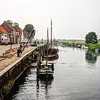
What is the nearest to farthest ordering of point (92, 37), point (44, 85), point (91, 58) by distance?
point (44, 85) < point (91, 58) < point (92, 37)

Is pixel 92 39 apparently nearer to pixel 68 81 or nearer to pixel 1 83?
pixel 68 81

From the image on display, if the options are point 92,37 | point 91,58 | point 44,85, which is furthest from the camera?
point 92,37

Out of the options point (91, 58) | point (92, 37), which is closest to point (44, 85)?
point (91, 58)

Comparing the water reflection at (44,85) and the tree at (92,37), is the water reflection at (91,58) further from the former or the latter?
the tree at (92,37)

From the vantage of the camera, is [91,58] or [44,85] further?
[91,58]

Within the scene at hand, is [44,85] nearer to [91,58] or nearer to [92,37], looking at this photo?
[91,58]

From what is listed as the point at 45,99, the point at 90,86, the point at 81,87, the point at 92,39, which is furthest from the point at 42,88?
the point at 92,39

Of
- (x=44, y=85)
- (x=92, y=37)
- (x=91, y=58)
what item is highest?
(x=92, y=37)

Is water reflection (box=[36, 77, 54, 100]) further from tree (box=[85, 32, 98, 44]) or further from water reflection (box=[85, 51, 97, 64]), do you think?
tree (box=[85, 32, 98, 44])

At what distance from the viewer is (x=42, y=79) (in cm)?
2972

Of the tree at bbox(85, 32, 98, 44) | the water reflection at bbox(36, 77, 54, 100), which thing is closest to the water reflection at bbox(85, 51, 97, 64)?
the water reflection at bbox(36, 77, 54, 100)

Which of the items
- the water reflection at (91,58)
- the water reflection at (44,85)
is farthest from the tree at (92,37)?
the water reflection at (44,85)

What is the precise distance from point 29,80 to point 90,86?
34.9 ft

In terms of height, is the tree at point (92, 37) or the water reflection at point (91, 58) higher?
the tree at point (92, 37)
